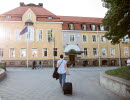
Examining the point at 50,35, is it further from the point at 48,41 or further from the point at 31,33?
the point at 31,33

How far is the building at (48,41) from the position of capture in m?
38.4

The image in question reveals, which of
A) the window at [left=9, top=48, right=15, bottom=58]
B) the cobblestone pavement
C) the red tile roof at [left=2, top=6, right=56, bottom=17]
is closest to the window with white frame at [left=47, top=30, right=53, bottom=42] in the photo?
the red tile roof at [left=2, top=6, right=56, bottom=17]

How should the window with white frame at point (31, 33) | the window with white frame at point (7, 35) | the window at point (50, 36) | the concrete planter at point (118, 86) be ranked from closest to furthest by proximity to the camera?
the concrete planter at point (118, 86)
the window with white frame at point (7, 35)
the window with white frame at point (31, 33)
the window at point (50, 36)

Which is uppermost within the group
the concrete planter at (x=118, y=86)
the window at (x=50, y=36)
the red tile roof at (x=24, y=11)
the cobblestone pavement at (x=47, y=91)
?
the red tile roof at (x=24, y=11)

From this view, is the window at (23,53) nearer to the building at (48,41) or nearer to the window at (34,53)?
the building at (48,41)

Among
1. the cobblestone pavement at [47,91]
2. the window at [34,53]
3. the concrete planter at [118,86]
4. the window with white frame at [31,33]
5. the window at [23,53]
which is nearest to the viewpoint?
the concrete planter at [118,86]

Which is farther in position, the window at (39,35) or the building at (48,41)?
the window at (39,35)

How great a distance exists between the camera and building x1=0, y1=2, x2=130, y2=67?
126 ft

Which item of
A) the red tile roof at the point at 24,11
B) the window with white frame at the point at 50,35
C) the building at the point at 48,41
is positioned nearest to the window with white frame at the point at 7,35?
the building at the point at 48,41

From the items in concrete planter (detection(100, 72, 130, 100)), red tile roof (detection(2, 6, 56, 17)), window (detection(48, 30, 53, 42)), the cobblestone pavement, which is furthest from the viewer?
red tile roof (detection(2, 6, 56, 17))

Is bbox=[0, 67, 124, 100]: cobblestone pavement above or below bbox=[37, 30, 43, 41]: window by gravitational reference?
below

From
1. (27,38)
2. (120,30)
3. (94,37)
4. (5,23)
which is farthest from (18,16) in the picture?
(120,30)

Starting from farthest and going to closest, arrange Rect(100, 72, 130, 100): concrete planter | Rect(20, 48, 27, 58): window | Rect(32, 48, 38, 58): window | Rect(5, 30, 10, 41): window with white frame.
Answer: Rect(32, 48, 38, 58): window < Rect(5, 30, 10, 41): window with white frame < Rect(20, 48, 27, 58): window < Rect(100, 72, 130, 100): concrete planter

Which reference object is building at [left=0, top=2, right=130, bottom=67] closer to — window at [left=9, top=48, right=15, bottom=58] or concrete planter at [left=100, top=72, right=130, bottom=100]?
window at [left=9, top=48, right=15, bottom=58]
